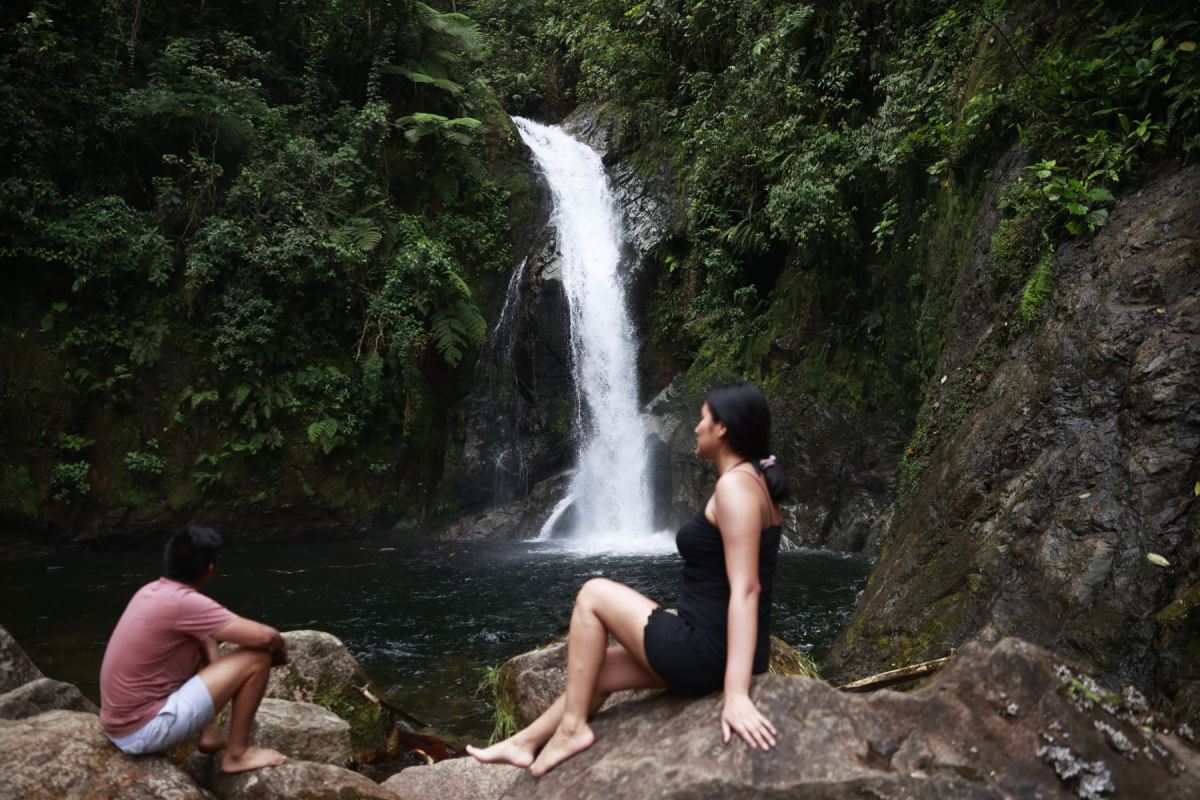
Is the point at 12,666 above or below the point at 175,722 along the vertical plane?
below

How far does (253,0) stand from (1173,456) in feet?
55.9

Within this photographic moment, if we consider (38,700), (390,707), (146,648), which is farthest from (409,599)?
(146,648)

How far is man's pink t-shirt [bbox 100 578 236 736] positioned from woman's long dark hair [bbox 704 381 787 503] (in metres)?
A: 2.40

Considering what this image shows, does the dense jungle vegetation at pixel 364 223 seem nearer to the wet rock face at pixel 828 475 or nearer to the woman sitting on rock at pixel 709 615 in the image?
the wet rock face at pixel 828 475

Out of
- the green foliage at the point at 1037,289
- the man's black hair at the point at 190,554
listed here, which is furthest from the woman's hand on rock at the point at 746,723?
the green foliage at the point at 1037,289

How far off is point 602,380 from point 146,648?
12.9 m

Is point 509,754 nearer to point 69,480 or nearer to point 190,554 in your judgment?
point 190,554

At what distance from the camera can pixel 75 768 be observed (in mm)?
3428

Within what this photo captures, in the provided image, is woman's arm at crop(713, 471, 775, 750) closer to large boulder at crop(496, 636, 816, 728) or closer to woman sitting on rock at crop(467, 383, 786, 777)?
woman sitting on rock at crop(467, 383, 786, 777)

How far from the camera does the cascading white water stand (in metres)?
15.1

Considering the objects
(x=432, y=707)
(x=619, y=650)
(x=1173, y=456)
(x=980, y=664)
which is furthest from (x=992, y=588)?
(x=432, y=707)

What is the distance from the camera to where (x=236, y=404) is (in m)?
13.6

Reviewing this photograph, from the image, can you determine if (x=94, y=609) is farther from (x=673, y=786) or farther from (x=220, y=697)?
(x=673, y=786)

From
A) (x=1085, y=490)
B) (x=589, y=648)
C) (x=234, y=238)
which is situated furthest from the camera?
(x=234, y=238)
